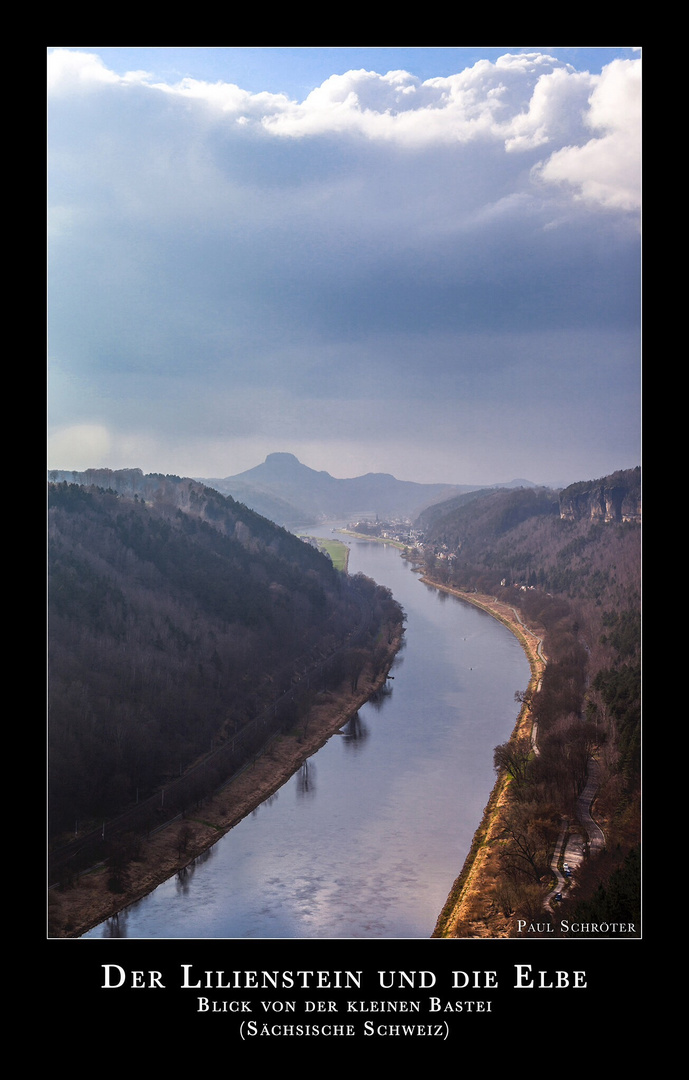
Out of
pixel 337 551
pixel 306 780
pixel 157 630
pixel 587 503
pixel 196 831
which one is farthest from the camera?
pixel 337 551

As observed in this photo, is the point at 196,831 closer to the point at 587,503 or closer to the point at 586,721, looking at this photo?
the point at 586,721

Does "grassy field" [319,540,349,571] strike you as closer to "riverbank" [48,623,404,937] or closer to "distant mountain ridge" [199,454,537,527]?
"distant mountain ridge" [199,454,537,527]

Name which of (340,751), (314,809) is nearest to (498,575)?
(340,751)

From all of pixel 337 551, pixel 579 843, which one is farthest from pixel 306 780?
pixel 337 551

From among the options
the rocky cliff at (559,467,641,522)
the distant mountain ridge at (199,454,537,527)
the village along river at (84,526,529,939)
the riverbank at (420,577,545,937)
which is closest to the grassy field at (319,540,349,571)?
the distant mountain ridge at (199,454,537,527)

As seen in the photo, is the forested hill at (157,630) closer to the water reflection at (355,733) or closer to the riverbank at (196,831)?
the riverbank at (196,831)
